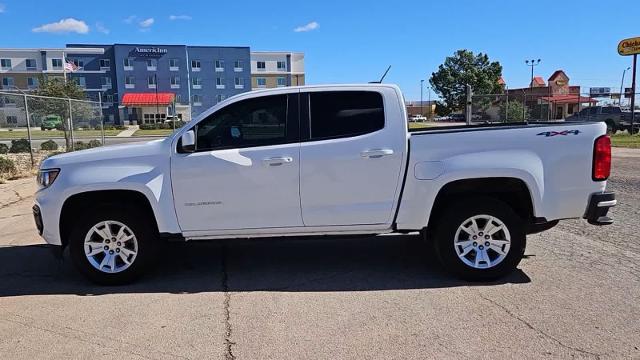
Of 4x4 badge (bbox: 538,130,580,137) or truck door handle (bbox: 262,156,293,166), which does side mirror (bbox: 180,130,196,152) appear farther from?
4x4 badge (bbox: 538,130,580,137)

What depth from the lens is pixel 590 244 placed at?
6406mm

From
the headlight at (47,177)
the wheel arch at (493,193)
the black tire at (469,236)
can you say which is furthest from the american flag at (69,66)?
the black tire at (469,236)

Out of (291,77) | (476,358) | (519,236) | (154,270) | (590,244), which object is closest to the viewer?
(476,358)

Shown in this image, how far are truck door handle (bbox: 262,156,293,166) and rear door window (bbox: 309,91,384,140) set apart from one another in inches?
12.8

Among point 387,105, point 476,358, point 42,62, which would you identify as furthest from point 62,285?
point 42,62

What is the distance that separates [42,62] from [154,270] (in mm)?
90974

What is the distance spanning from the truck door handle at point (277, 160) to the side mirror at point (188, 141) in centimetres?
71

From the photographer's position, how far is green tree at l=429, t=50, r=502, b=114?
234 ft

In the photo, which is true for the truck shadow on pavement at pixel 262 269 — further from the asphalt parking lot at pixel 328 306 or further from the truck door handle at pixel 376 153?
the truck door handle at pixel 376 153

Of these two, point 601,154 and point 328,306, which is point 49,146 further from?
point 601,154

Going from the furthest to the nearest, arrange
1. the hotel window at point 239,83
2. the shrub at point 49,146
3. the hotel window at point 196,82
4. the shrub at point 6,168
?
1. the hotel window at point 239,83
2. the hotel window at point 196,82
3. the shrub at point 49,146
4. the shrub at point 6,168

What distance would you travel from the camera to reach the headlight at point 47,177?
5.19m

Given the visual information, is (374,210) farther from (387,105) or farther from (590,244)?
(590,244)

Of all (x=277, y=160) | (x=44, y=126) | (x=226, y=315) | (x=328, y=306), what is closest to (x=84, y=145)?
(x=44, y=126)
